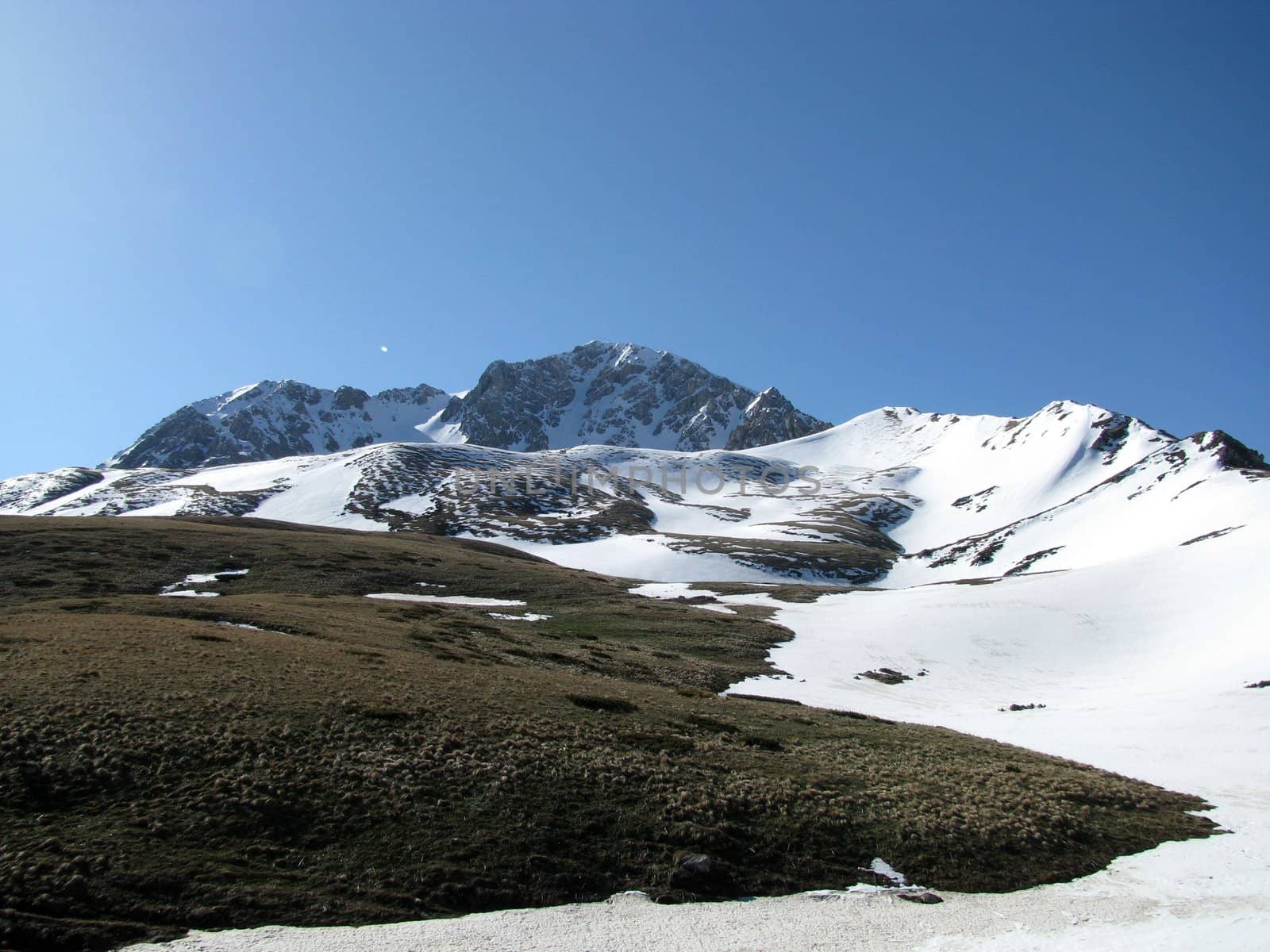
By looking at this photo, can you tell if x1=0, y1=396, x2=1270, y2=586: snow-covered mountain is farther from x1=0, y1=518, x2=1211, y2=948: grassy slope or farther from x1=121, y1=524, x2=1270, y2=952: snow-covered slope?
x1=0, y1=518, x2=1211, y2=948: grassy slope

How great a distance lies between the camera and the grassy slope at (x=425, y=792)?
13742mm

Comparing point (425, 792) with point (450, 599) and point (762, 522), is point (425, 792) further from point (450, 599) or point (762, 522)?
point (762, 522)

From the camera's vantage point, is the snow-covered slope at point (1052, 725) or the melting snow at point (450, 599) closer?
the snow-covered slope at point (1052, 725)

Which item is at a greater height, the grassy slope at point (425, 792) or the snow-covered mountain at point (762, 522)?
the snow-covered mountain at point (762, 522)

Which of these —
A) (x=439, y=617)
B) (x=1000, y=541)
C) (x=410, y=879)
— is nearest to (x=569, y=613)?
(x=439, y=617)

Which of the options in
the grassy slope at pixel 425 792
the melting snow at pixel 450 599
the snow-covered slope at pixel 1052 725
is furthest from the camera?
the melting snow at pixel 450 599

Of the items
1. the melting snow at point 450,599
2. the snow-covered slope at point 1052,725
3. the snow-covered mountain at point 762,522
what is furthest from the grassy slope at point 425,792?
the snow-covered mountain at point 762,522

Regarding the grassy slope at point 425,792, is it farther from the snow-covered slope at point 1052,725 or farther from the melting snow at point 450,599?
the melting snow at point 450,599

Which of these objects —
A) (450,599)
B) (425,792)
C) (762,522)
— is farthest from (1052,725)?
(762,522)

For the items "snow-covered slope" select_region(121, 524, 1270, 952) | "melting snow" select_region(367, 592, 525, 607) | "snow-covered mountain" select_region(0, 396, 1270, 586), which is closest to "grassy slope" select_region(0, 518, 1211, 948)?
"snow-covered slope" select_region(121, 524, 1270, 952)

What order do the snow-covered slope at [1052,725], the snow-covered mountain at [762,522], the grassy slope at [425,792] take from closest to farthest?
the grassy slope at [425,792]
the snow-covered slope at [1052,725]
the snow-covered mountain at [762,522]

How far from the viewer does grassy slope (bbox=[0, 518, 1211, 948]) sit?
45.1 ft

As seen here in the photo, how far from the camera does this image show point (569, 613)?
67.5m

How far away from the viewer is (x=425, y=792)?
1783 centimetres
